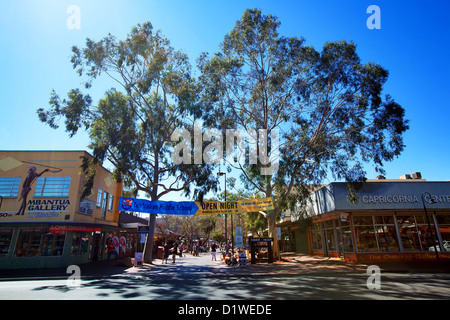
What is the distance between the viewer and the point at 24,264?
1770cm

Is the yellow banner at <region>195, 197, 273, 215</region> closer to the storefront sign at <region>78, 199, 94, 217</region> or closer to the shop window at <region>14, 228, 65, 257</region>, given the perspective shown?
the storefront sign at <region>78, 199, 94, 217</region>

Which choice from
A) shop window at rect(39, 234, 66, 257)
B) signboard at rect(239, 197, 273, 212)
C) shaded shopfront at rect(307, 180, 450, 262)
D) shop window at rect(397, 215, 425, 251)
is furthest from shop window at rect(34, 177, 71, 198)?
shop window at rect(397, 215, 425, 251)

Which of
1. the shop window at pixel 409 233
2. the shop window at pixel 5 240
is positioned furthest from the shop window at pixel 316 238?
the shop window at pixel 5 240

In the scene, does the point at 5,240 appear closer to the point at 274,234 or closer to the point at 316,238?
Answer: the point at 274,234

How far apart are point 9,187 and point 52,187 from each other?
2.97 meters

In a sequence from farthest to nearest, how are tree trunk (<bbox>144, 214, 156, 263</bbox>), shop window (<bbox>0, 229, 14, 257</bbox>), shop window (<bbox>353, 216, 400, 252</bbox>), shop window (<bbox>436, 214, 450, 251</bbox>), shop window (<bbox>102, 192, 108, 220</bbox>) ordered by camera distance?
shop window (<bbox>102, 192, 108, 220</bbox>) → tree trunk (<bbox>144, 214, 156, 263</bbox>) → shop window (<bbox>436, 214, 450, 251</bbox>) → shop window (<bbox>353, 216, 400, 252</bbox>) → shop window (<bbox>0, 229, 14, 257</bbox>)

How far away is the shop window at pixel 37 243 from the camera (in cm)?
1805

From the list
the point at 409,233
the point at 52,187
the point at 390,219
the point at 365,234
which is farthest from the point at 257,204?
the point at 52,187

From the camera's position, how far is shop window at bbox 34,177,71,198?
62.5 ft

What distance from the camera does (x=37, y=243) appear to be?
18234mm

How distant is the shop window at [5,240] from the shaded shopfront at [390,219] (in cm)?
2286

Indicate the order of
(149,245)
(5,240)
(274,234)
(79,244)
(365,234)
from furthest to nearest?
(149,245), (274,234), (79,244), (365,234), (5,240)

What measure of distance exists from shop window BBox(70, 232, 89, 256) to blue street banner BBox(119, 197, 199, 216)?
4765 millimetres
